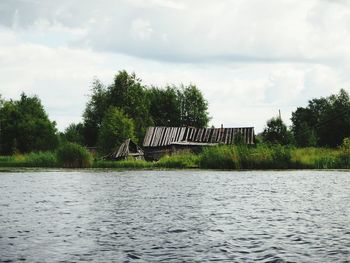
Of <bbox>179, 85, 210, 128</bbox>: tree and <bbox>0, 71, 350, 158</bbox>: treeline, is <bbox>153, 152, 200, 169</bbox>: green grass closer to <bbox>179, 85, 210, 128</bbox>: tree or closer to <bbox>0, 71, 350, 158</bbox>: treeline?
<bbox>0, 71, 350, 158</bbox>: treeline

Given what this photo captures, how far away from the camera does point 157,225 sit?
44.4 feet

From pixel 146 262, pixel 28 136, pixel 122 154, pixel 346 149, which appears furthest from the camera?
pixel 28 136

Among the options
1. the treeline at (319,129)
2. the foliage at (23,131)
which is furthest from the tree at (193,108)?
the foliage at (23,131)

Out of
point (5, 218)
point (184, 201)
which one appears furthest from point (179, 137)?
point (5, 218)

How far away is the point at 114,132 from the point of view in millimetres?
76250

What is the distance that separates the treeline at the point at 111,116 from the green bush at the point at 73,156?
24.4 metres

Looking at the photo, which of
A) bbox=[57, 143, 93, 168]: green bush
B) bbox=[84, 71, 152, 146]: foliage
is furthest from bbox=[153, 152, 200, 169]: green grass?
bbox=[84, 71, 152, 146]: foliage

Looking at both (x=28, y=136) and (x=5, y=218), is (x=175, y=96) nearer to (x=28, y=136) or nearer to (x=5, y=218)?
(x=28, y=136)

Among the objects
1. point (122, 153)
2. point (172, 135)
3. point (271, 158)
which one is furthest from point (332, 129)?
point (271, 158)

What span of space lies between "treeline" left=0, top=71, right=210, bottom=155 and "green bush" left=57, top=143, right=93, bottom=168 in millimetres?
24368

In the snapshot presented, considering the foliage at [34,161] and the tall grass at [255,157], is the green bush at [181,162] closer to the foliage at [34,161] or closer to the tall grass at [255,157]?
the tall grass at [255,157]

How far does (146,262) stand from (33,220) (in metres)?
6.36

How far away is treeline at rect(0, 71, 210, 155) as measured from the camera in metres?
79.1

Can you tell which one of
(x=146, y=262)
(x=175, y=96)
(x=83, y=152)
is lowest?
(x=146, y=262)
